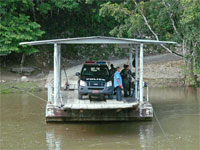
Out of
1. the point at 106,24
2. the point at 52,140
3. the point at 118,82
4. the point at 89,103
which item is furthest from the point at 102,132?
the point at 106,24

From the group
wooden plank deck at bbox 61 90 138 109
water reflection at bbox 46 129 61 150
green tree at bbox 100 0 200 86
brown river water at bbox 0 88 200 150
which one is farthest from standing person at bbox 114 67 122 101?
green tree at bbox 100 0 200 86

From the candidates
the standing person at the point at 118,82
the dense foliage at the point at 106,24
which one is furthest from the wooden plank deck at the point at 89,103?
the dense foliage at the point at 106,24

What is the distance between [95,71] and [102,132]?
3.40 metres

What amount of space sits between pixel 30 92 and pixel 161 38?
9324 millimetres

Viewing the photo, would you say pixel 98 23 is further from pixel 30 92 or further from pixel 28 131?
pixel 28 131

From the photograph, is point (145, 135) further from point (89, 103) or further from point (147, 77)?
point (147, 77)

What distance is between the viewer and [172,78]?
94.7 feet

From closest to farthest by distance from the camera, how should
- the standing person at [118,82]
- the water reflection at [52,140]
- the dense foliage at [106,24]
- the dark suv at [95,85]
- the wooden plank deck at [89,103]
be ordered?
1. the water reflection at [52,140]
2. the wooden plank deck at [89,103]
3. the standing person at [118,82]
4. the dark suv at [95,85]
5. the dense foliage at [106,24]

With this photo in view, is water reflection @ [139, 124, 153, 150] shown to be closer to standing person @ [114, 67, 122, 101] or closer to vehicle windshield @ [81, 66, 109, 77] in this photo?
standing person @ [114, 67, 122, 101]

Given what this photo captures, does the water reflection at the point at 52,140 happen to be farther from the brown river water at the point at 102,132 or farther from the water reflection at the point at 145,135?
the water reflection at the point at 145,135

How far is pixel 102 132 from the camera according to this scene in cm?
1413

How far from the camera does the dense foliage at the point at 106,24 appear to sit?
24203 millimetres

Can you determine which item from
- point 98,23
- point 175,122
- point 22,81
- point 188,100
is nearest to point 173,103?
point 188,100

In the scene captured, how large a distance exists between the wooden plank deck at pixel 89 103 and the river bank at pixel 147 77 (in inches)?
317
